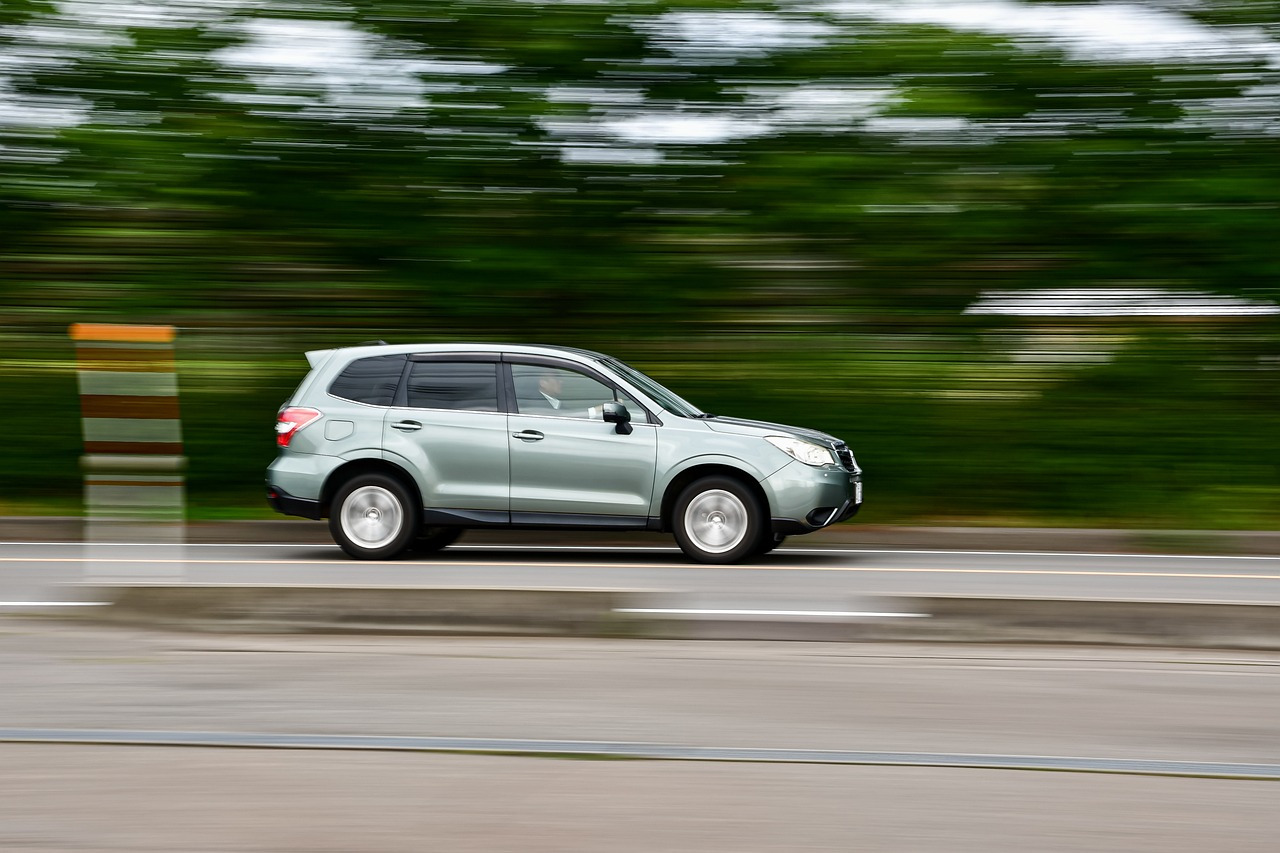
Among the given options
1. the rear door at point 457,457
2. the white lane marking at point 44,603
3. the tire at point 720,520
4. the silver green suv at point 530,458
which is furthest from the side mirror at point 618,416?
the white lane marking at point 44,603

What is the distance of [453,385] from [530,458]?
2.84 feet

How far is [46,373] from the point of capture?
15875 mm

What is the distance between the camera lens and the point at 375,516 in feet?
37.0

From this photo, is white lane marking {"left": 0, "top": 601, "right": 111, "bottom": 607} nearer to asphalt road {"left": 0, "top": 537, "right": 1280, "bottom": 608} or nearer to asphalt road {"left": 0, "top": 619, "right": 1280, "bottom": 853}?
asphalt road {"left": 0, "top": 537, "right": 1280, "bottom": 608}

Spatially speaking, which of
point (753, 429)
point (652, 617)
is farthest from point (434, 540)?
point (652, 617)

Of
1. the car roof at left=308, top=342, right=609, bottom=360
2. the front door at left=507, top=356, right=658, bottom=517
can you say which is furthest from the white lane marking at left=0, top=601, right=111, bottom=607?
the front door at left=507, top=356, right=658, bottom=517

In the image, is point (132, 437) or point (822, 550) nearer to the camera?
point (132, 437)

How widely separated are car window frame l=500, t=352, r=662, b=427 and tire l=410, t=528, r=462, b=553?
4.79 ft

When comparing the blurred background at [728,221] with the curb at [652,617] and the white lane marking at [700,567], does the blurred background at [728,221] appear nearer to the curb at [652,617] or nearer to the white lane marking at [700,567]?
the white lane marking at [700,567]

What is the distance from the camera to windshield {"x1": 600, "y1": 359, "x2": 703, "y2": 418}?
11352 millimetres

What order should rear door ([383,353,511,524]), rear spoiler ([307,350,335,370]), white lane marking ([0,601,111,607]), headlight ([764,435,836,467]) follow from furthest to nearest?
rear spoiler ([307,350,335,370]) < rear door ([383,353,511,524]) < headlight ([764,435,836,467]) < white lane marking ([0,601,111,607])

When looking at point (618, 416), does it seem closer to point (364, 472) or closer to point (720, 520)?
point (720, 520)

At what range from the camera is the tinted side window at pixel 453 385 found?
11352 mm

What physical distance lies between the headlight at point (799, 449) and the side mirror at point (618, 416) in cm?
103
